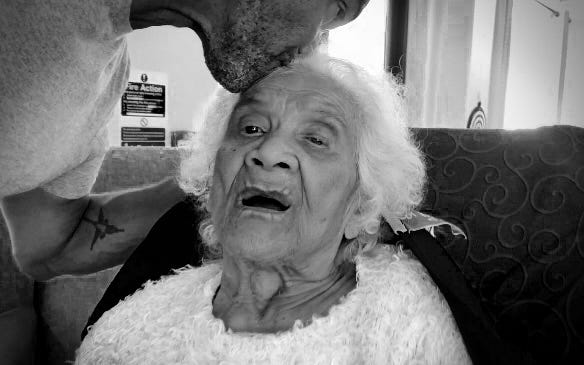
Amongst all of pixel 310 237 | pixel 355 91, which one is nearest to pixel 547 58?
pixel 355 91

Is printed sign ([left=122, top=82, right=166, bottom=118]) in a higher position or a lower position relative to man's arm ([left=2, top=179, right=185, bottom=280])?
higher

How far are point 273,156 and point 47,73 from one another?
53cm

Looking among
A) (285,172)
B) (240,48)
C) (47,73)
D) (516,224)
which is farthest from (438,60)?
(47,73)

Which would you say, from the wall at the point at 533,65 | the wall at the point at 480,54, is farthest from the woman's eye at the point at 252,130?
the wall at the point at 533,65

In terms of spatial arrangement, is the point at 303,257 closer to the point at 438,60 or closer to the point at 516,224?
the point at 516,224

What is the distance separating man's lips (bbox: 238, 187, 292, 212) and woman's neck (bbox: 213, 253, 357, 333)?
0.16 metres

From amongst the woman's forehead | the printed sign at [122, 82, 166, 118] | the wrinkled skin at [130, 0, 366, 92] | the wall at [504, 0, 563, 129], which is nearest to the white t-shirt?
the wrinkled skin at [130, 0, 366, 92]

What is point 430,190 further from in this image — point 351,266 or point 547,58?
point 547,58

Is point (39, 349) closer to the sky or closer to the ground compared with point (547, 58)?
closer to the ground

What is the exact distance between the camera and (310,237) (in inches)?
44.8

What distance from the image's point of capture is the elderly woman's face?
1.09 metres

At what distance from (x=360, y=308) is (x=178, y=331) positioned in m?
0.48

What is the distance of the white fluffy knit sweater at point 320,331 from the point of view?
3.27 feet

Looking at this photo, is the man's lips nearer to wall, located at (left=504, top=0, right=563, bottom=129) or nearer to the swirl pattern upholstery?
the swirl pattern upholstery
